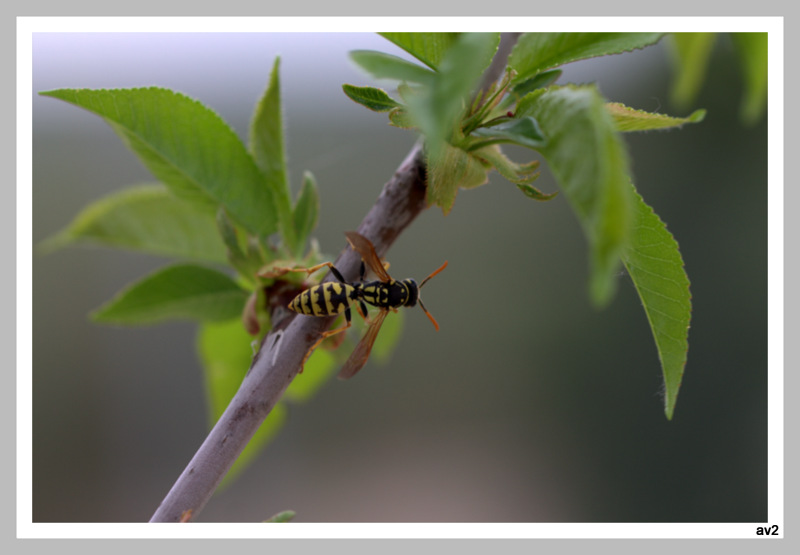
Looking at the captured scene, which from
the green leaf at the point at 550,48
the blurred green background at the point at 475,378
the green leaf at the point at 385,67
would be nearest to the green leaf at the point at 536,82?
the green leaf at the point at 550,48

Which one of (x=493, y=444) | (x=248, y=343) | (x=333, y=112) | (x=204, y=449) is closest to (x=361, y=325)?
(x=248, y=343)

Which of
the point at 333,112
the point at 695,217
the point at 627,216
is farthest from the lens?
the point at 695,217

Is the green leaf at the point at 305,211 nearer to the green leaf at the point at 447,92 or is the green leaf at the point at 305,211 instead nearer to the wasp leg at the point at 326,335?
the wasp leg at the point at 326,335

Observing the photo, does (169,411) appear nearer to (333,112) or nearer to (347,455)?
(347,455)

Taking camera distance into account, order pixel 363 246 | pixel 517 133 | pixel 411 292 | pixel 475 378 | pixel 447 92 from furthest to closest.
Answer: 1. pixel 475 378
2. pixel 411 292
3. pixel 363 246
4. pixel 517 133
5. pixel 447 92

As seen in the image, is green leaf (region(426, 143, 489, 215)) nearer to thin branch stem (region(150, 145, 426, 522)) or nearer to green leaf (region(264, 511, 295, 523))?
thin branch stem (region(150, 145, 426, 522))

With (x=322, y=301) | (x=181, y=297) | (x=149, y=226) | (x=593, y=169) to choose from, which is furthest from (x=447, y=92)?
(x=149, y=226)

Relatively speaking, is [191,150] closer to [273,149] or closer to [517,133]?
[273,149]
